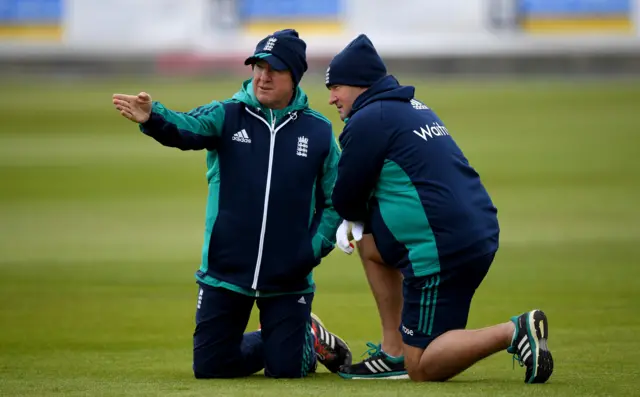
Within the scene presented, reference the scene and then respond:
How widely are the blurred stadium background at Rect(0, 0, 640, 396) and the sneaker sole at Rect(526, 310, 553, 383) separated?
0.07 m

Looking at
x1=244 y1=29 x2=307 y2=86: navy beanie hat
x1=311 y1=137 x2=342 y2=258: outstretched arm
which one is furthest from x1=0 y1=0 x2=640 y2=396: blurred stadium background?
x1=244 y1=29 x2=307 y2=86: navy beanie hat

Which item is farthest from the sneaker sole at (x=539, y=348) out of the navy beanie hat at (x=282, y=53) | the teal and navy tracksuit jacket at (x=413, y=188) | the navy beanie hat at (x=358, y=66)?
the navy beanie hat at (x=282, y=53)

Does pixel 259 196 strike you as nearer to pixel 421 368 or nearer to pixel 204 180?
pixel 421 368

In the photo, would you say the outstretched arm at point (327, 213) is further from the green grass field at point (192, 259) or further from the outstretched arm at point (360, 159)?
the green grass field at point (192, 259)

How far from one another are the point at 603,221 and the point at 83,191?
6.83m

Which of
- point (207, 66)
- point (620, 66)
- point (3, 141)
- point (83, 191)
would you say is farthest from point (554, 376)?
point (207, 66)

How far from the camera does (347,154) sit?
6.48m

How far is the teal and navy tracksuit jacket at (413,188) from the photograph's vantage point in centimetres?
641

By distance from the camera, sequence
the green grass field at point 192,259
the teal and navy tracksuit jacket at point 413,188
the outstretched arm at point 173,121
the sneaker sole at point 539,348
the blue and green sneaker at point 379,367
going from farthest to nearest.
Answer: the blue and green sneaker at point 379,367, the green grass field at point 192,259, the outstretched arm at point 173,121, the teal and navy tracksuit jacket at point 413,188, the sneaker sole at point 539,348

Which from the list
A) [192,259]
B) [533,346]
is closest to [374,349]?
[533,346]

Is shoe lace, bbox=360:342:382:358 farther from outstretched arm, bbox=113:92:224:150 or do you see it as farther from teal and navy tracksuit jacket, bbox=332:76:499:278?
outstretched arm, bbox=113:92:224:150

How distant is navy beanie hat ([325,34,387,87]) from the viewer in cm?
661

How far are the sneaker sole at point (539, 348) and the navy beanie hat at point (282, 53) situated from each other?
1.88 meters

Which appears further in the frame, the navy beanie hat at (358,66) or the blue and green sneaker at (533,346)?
the navy beanie hat at (358,66)
